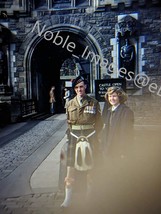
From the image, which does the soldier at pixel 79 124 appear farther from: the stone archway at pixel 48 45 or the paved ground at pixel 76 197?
the stone archway at pixel 48 45

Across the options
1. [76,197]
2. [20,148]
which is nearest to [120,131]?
[76,197]

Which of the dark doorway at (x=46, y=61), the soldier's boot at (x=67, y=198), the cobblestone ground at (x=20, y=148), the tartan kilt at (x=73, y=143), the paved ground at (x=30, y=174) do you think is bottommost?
the cobblestone ground at (x=20, y=148)

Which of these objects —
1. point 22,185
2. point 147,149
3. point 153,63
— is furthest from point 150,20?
point 22,185

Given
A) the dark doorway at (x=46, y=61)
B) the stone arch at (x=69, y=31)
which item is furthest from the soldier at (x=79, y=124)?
the dark doorway at (x=46, y=61)

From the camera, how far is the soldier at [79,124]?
3209mm

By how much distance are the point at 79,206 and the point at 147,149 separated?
3019 mm

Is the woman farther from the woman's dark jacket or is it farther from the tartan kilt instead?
the tartan kilt

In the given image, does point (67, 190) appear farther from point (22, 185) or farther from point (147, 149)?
point (147, 149)

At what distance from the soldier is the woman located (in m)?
0.26

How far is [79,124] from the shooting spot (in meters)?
3.23

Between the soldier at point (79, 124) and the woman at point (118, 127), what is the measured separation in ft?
0.85

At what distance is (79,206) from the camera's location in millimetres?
3172

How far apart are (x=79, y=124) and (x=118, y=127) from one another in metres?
0.57

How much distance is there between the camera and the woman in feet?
11.0
